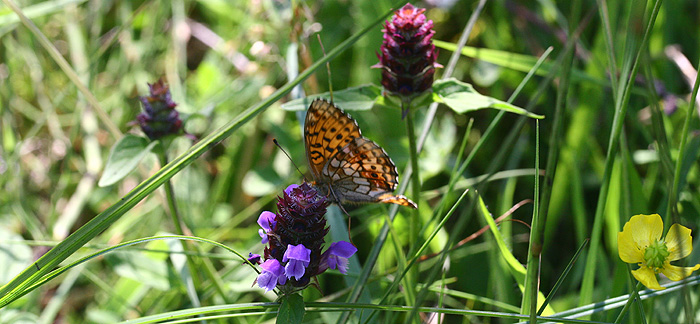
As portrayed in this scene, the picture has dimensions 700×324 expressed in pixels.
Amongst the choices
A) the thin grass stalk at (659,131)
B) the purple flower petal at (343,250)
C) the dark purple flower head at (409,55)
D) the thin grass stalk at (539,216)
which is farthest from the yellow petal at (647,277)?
the dark purple flower head at (409,55)

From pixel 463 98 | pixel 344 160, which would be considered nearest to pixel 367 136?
pixel 344 160

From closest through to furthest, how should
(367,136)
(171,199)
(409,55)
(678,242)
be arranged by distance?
(678,242)
(409,55)
(171,199)
(367,136)

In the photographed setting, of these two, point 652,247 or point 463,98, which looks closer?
point 652,247

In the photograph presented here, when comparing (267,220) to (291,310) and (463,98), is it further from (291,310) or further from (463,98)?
(463,98)

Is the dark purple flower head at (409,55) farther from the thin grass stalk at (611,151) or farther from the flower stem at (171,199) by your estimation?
the flower stem at (171,199)

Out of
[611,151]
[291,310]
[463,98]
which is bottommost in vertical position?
[291,310]

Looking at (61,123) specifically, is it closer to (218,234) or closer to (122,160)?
(218,234)
